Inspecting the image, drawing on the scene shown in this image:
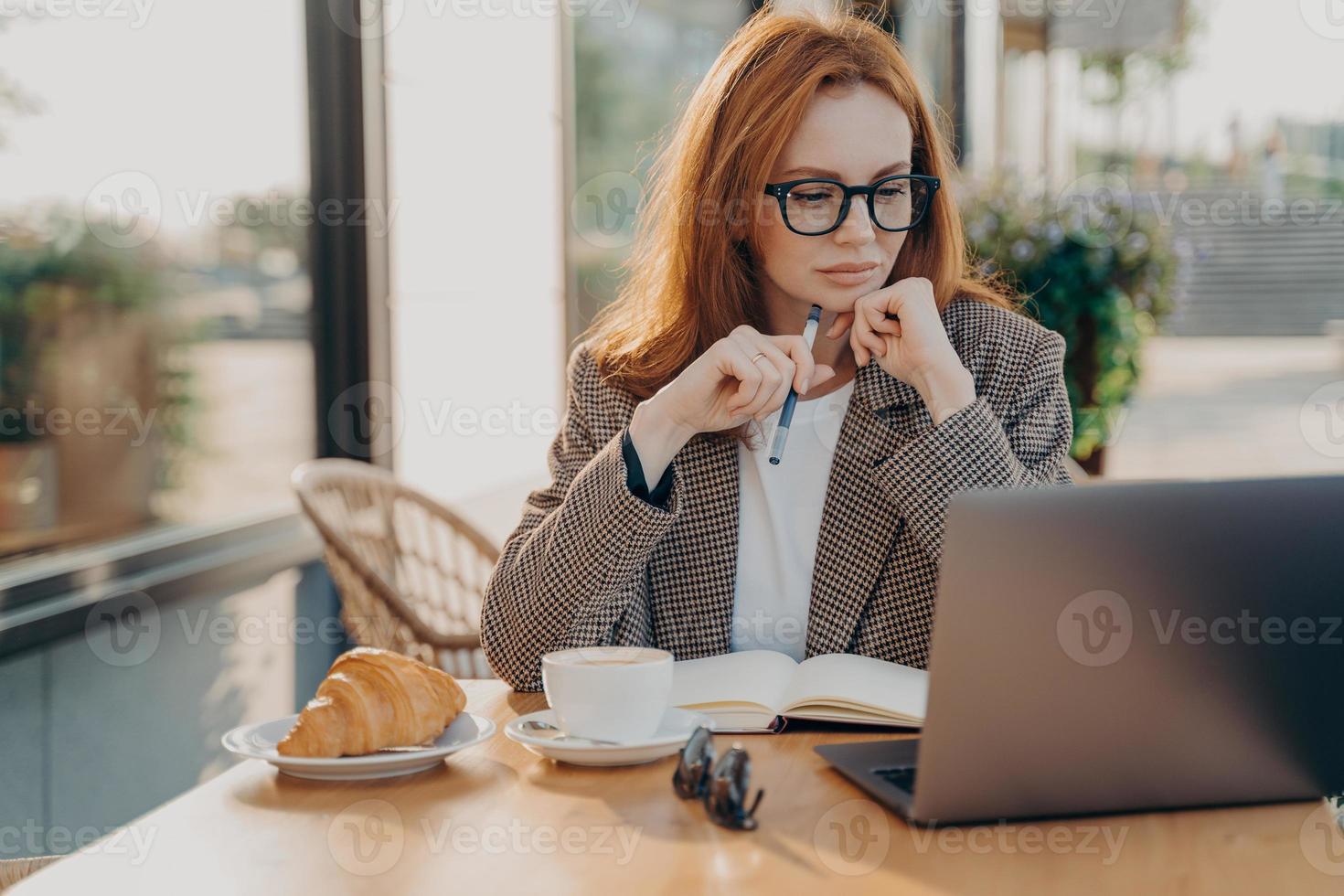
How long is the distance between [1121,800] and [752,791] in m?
0.25

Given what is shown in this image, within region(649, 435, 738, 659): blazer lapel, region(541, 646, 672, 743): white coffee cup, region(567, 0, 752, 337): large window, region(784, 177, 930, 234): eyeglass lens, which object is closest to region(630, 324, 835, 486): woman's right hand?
region(649, 435, 738, 659): blazer lapel

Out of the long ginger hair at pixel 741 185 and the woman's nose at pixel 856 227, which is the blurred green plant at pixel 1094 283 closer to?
the long ginger hair at pixel 741 185

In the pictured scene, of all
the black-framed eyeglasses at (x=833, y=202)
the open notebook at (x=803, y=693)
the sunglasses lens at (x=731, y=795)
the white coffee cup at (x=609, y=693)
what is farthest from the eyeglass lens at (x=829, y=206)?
the sunglasses lens at (x=731, y=795)

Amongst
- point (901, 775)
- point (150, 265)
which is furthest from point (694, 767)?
point (150, 265)

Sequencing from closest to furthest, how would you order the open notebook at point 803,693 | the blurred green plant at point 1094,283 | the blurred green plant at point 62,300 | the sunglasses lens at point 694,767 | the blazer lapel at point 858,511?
the sunglasses lens at point 694,767 → the open notebook at point 803,693 → the blazer lapel at point 858,511 → the blurred green plant at point 62,300 → the blurred green plant at point 1094,283

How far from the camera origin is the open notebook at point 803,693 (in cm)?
111

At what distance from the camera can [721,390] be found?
1.41 metres

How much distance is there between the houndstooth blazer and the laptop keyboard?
428mm

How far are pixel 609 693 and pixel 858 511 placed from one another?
0.55m

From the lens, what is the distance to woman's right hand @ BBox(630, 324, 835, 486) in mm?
1348

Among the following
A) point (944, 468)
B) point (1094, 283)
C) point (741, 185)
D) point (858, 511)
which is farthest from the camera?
point (1094, 283)

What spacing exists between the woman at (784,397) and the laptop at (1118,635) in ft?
1.62

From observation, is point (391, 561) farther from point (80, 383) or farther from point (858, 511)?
point (858, 511)

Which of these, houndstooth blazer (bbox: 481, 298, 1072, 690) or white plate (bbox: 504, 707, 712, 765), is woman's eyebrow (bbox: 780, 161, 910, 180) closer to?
houndstooth blazer (bbox: 481, 298, 1072, 690)
